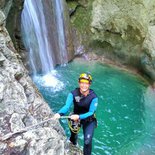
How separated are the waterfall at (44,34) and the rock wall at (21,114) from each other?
19.1 ft

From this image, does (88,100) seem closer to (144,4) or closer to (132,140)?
(132,140)

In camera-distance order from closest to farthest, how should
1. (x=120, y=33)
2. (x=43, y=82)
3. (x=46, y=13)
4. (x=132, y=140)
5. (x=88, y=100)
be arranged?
(x=88, y=100) → (x=132, y=140) → (x=43, y=82) → (x=46, y=13) → (x=120, y=33)

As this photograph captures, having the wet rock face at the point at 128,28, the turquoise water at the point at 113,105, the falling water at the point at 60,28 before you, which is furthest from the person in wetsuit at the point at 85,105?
the falling water at the point at 60,28

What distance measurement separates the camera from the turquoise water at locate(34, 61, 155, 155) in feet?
36.5

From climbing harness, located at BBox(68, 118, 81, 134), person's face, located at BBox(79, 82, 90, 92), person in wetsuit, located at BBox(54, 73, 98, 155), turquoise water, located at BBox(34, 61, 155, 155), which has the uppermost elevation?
person's face, located at BBox(79, 82, 90, 92)

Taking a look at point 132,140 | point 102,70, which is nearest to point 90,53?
point 102,70

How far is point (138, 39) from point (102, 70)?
215 centimetres

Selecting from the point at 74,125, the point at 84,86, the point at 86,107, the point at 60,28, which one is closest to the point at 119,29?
the point at 60,28

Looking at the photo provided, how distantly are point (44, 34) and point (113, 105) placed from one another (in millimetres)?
4306

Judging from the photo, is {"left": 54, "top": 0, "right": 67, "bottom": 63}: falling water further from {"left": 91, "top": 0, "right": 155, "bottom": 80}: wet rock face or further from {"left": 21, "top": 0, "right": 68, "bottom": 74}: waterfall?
{"left": 91, "top": 0, "right": 155, "bottom": 80}: wet rock face

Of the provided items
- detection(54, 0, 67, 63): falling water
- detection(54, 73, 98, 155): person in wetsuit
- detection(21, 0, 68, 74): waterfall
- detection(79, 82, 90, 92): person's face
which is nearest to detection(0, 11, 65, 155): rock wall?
detection(54, 73, 98, 155): person in wetsuit

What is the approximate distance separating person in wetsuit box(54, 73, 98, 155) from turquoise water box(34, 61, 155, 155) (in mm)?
2566

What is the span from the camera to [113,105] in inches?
521

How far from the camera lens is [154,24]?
1441cm
